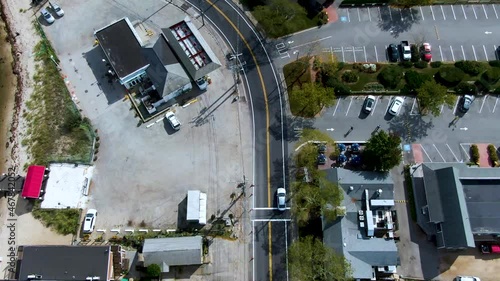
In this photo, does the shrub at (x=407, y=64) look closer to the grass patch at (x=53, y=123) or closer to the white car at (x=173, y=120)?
the white car at (x=173, y=120)

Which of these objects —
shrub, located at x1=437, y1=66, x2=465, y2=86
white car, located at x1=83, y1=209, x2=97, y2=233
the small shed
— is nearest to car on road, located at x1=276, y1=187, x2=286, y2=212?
the small shed

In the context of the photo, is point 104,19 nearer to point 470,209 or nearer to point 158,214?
point 158,214

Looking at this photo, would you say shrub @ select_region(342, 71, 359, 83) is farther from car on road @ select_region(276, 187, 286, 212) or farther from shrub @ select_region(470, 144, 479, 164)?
car on road @ select_region(276, 187, 286, 212)

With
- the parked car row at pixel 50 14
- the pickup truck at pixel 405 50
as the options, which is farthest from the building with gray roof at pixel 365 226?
the parked car row at pixel 50 14

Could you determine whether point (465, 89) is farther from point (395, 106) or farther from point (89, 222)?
point (89, 222)

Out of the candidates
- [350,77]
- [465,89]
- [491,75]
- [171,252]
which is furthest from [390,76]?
[171,252]
